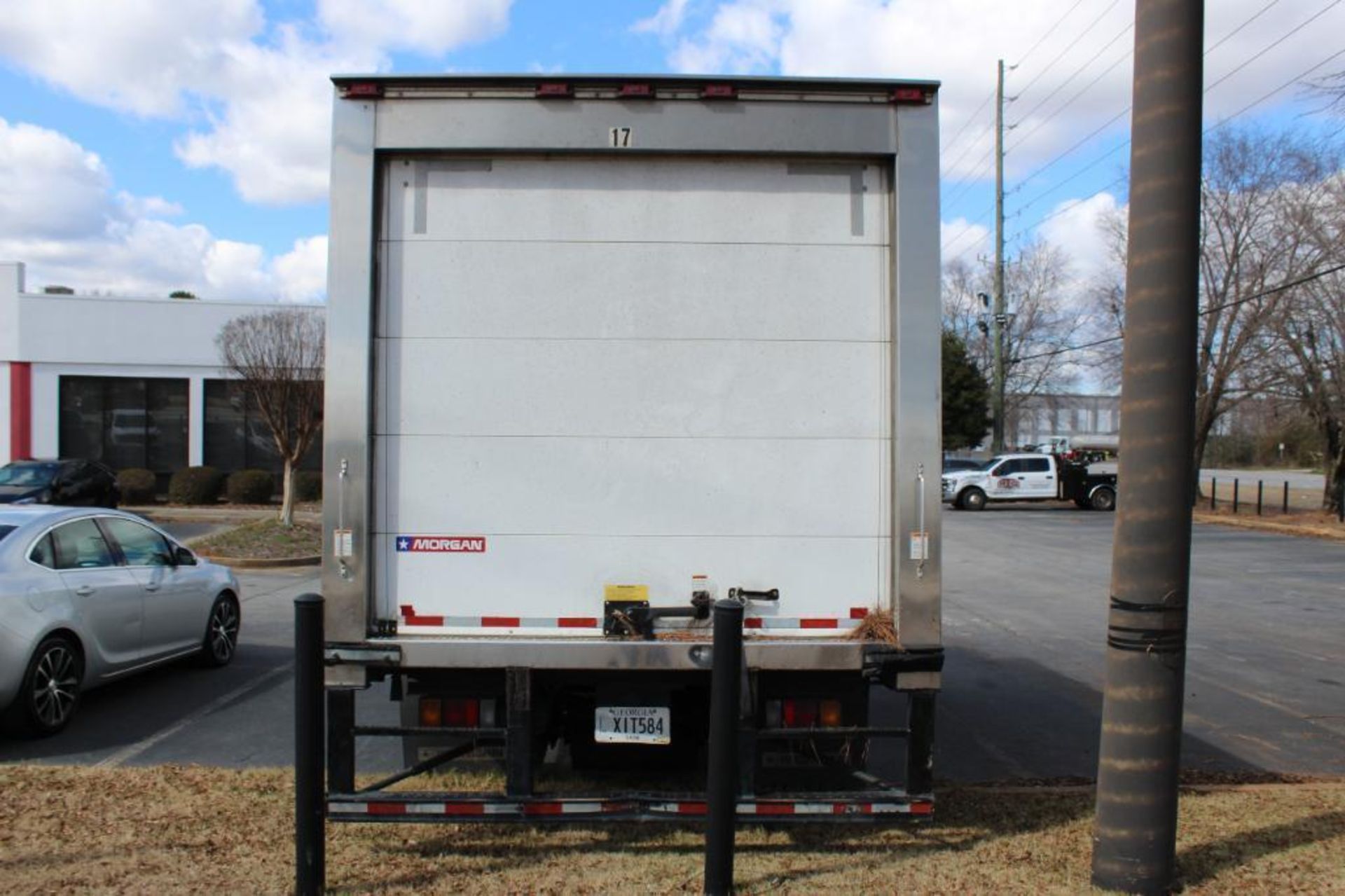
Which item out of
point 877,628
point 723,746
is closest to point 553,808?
point 723,746

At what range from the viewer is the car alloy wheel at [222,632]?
916cm

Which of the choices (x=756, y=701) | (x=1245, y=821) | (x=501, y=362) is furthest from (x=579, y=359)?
(x=1245, y=821)

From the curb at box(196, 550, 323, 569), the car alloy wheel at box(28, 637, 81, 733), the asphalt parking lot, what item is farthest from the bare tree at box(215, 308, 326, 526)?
the car alloy wheel at box(28, 637, 81, 733)

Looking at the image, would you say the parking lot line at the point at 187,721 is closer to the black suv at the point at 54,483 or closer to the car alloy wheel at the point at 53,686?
the car alloy wheel at the point at 53,686

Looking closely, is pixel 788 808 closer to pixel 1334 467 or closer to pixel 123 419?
pixel 123 419

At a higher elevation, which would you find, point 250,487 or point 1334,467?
point 1334,467

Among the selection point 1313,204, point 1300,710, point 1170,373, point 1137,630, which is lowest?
point 1300,710

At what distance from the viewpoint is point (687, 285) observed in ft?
15.6

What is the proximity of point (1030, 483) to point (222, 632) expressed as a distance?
31.4 metres

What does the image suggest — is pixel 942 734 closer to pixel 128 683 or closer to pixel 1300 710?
pixel 1300 710

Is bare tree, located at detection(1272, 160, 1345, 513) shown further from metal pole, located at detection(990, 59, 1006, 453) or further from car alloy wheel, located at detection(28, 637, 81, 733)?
car alloy wheel, located at detection(28, 637, 81, 733)

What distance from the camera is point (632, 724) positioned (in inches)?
189

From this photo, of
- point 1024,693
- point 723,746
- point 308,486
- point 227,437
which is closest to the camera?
point 723,746

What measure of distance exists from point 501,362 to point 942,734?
4486 millimetres
